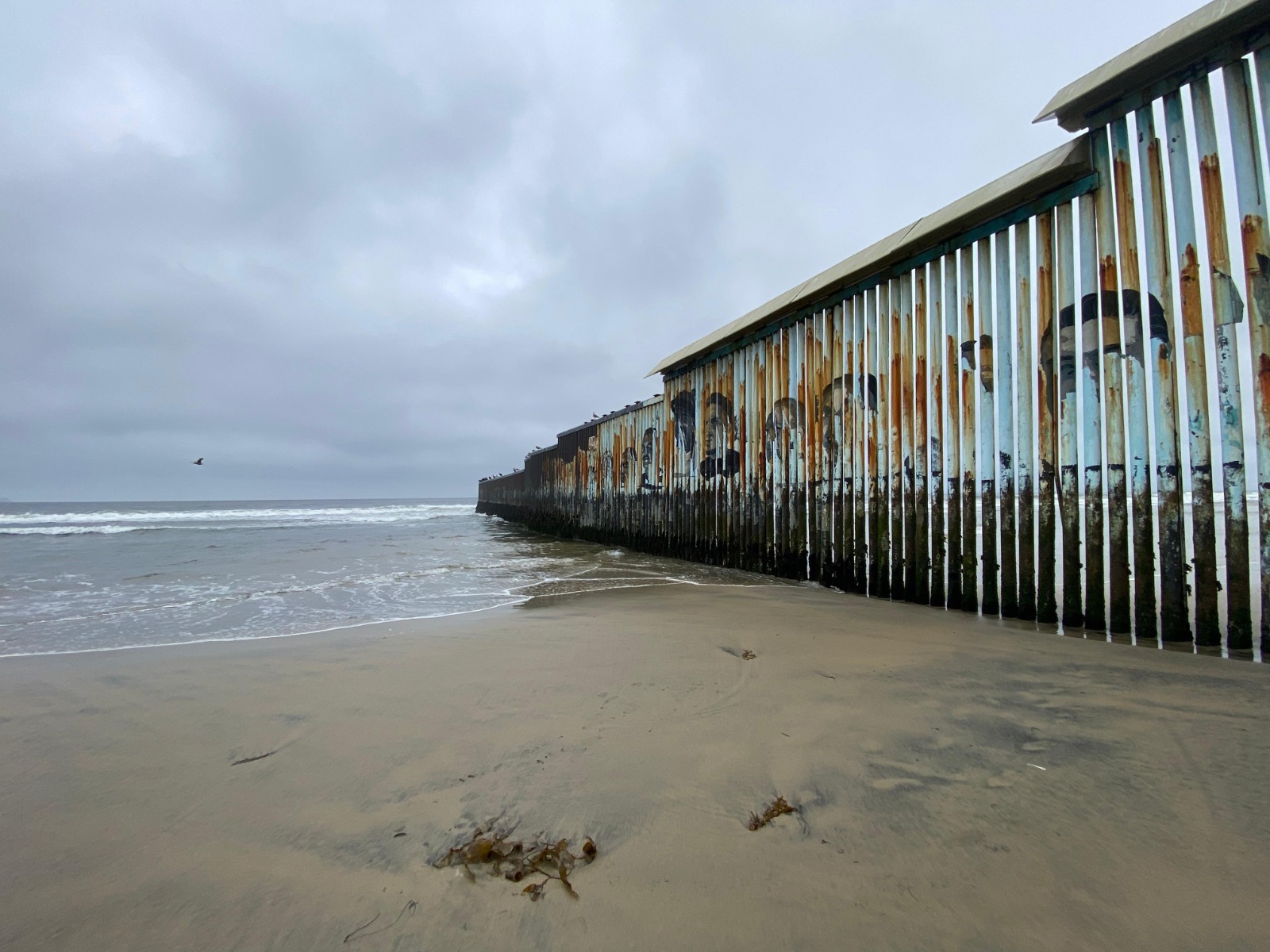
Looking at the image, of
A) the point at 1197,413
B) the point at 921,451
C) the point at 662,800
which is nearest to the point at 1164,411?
the point at 1197,413

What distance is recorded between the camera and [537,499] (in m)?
19.7

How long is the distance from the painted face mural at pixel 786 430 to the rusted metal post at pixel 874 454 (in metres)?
1.11

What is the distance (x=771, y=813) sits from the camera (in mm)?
1705

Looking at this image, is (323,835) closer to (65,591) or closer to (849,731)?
(849,731)

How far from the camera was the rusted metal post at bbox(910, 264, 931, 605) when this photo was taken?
5.04m

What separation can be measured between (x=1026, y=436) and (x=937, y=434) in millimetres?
732

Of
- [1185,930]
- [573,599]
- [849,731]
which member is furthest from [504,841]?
[573,599]

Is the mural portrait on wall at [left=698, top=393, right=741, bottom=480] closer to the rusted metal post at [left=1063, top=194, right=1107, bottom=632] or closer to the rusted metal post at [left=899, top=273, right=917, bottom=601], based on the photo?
the rusted metal post at [left=899, top=273, right=917, bottom=601]

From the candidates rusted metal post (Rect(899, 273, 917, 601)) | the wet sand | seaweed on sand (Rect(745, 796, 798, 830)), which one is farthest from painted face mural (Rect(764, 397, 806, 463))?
seaweed on sand (Rect(745, 796, 798, 830))

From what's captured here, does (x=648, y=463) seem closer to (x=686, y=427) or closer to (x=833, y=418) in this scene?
(x=686, y=427)

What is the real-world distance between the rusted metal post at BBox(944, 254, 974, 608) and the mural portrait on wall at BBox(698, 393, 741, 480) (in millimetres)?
3435

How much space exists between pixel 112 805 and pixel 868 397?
19.6 ft

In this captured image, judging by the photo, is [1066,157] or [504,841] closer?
[504,841]

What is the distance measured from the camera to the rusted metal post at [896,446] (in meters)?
5.28
